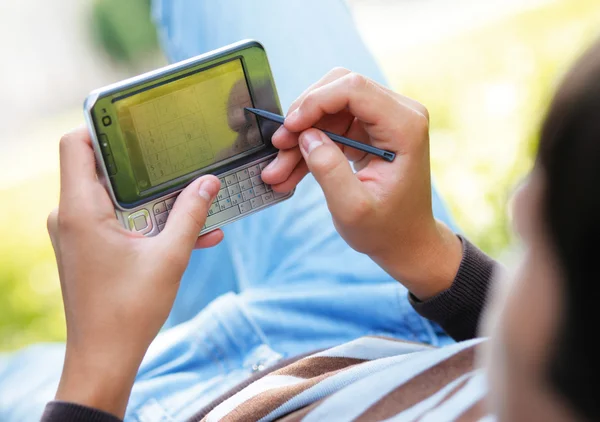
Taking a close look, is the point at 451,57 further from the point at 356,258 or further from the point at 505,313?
the point at 505,313

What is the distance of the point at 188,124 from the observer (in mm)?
757

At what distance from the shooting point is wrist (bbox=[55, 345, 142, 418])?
603 millimetres

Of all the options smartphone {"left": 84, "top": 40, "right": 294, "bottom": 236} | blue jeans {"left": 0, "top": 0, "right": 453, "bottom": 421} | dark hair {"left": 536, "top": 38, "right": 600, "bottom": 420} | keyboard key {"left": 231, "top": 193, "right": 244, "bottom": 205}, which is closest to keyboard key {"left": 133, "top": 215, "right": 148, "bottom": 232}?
smartphone {"left": 84, "top": 40, "right": 294, "bottom": 236}

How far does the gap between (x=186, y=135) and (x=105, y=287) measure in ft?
0.69

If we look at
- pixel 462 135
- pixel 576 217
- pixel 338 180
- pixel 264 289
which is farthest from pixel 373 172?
pixel 462 135

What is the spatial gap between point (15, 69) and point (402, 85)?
5.81 ft

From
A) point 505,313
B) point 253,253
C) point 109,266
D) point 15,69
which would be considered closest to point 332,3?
point 253,253

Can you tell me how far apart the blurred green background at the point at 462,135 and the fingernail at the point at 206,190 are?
78 cm

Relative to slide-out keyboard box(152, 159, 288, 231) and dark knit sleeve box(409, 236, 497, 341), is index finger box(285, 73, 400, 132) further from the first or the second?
dark knit sleeve box(409, 236, 497, 341)

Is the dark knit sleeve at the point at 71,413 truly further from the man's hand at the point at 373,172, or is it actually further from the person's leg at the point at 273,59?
the person's leg at the point at 273,59

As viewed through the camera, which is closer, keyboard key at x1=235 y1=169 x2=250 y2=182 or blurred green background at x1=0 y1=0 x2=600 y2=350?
keyboard key at x1=235 y1=169 x2=250 y2=182

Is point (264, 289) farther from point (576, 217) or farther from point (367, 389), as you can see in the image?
point (576, 217)

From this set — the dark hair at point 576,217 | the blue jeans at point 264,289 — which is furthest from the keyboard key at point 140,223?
the dark hair at point 576,217

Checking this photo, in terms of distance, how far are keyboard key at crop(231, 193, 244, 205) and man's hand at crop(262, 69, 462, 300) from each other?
3 cm
